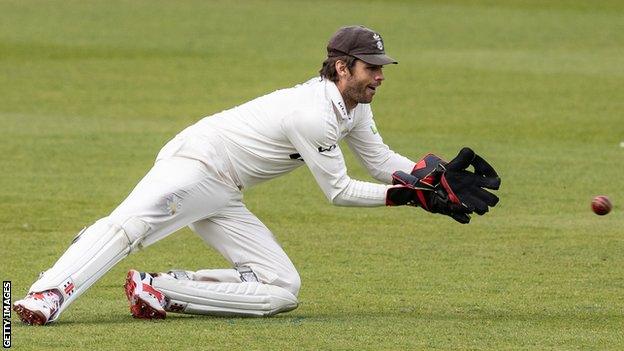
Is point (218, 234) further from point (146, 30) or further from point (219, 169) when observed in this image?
point (146, 30)

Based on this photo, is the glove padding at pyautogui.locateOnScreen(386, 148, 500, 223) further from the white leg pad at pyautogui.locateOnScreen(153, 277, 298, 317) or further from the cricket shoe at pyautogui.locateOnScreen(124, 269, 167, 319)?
the cricket shoe at pyautogui.locateOnScreen(124, 269, 167, 319)

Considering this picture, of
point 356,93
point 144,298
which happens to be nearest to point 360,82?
point 356,93

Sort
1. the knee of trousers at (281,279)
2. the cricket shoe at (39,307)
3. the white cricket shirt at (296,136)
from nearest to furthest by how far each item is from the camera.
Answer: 1. the cricket shoe at (39,307)
2. the white cricket shirt at (296,136)
3. the knee of trousers at (281,279)

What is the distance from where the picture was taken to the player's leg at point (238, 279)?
369 inches

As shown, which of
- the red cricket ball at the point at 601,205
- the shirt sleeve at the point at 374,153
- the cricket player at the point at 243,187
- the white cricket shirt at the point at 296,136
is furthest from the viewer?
the red cricket ball at the point at 601,205

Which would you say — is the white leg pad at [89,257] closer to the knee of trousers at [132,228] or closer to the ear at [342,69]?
the knee of trousers at [132,228]

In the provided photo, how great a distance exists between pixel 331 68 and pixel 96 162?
9.27 m

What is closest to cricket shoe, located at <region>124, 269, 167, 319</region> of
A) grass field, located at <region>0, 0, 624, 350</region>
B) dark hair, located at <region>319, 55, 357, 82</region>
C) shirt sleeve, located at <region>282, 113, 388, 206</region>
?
grass field, located at <region>0, 0, 624, 350</region>

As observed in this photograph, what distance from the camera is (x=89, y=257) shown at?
893 centimetres

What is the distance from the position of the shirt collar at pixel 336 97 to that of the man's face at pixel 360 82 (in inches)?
2.0

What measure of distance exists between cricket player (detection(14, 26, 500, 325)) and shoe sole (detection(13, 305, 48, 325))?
0.03 ft

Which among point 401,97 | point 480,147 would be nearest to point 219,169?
point 480,147

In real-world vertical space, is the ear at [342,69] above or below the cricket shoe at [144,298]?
above

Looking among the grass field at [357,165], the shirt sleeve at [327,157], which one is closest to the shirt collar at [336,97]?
the shirt sleeve at [327,157]
